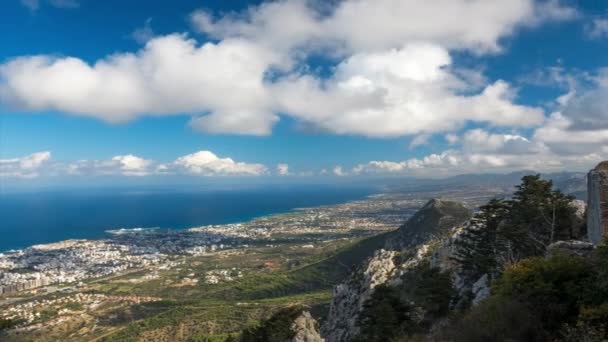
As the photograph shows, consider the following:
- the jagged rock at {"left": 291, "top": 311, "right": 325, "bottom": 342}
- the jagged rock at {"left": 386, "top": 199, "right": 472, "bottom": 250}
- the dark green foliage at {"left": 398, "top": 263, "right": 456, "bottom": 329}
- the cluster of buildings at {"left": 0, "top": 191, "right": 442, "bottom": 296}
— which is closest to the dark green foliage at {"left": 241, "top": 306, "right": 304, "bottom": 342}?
the jagged rock at {"left": 291, "top": 311, "right": 325, "bottom": 342}

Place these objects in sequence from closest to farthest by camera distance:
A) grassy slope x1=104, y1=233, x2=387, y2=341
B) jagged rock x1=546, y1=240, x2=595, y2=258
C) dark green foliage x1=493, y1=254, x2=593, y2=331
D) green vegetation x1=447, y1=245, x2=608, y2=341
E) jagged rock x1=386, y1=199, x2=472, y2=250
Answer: green vegetation x1=447, y1=245, x2=608, y2=341
dark green foliage x1=493, y1=254, x2=593, y2=331
jagged rock x1=546, y1=240, x2=595, y2=258
grassy slope x1=104, y1=233, x2=387, y2=341
jagged rock x1=386, y1=199, x2=472, y2=250

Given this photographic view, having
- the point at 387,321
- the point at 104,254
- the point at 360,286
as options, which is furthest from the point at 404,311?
the point at 104,254

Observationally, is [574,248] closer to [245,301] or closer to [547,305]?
[547,305]

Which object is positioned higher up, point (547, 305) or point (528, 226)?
point (528, 226)

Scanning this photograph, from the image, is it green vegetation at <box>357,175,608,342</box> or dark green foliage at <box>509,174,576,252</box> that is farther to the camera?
dark green foliage at <box>509,174,576,252</box>

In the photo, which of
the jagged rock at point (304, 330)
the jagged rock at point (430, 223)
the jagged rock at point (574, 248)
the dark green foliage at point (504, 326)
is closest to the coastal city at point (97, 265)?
the jagged rock at point (430, 223)

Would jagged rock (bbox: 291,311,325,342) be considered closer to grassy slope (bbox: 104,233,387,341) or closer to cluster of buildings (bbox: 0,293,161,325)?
grassy slope (bbox: 104,233,387,341)

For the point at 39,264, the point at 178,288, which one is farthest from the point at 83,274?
the point at 178,288

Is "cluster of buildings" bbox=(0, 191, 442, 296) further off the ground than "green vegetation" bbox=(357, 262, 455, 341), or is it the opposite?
"green vegetation" bbox=(357, 262, 455, 341)
